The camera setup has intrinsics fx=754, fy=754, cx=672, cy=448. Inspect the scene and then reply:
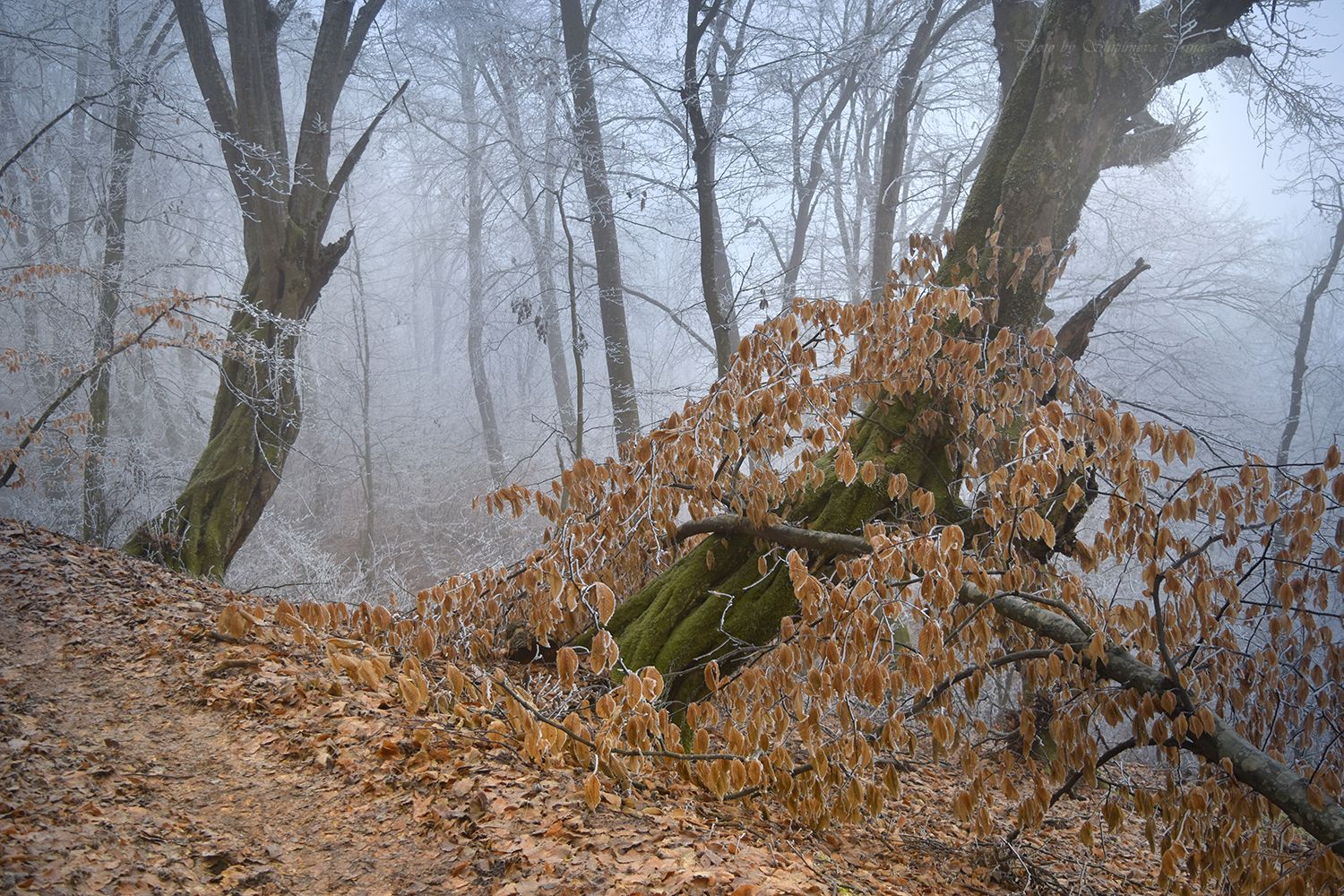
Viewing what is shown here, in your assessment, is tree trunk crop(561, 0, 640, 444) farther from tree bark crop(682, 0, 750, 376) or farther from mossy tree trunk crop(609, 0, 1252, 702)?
mossy tree trunk crop(609, 0, 1252, 702)

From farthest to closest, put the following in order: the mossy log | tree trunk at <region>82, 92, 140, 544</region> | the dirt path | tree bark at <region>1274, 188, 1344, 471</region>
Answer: tree bark at <region>1274, 188, 1344, 471</region>, tree trunk at <region>82, 92, 140, 544</region>, the mossy log, the dirt path

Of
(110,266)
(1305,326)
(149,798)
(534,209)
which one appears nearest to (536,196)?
(534,209)

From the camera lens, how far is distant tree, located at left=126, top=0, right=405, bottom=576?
5.79 metres

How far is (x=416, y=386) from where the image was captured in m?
20.5

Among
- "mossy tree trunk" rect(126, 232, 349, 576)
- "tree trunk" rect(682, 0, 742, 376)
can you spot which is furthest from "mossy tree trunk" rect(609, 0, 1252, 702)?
"mossy tree trunk" rect(126, 232, 349, 576)

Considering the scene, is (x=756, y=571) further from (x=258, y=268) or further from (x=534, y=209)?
(x=534, y=209)

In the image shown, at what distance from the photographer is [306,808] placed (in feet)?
7.03

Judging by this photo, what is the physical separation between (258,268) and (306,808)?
543 centimetres

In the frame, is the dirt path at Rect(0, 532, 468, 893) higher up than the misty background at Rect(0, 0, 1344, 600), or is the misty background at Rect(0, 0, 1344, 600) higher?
the misty background at Rect(0, 0, 1344, 600)

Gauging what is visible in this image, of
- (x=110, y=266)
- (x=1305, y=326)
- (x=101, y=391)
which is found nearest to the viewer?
(x=110, y=266)

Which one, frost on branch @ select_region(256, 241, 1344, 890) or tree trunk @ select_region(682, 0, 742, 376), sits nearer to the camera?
frost on branch @ select_region(256, 241, 1344, 890)

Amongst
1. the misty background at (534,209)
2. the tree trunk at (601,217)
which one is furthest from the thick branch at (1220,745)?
the tree trunk at (601,217)

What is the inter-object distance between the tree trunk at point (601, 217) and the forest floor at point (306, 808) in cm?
489

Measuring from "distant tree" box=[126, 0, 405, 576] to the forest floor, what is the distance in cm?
237
